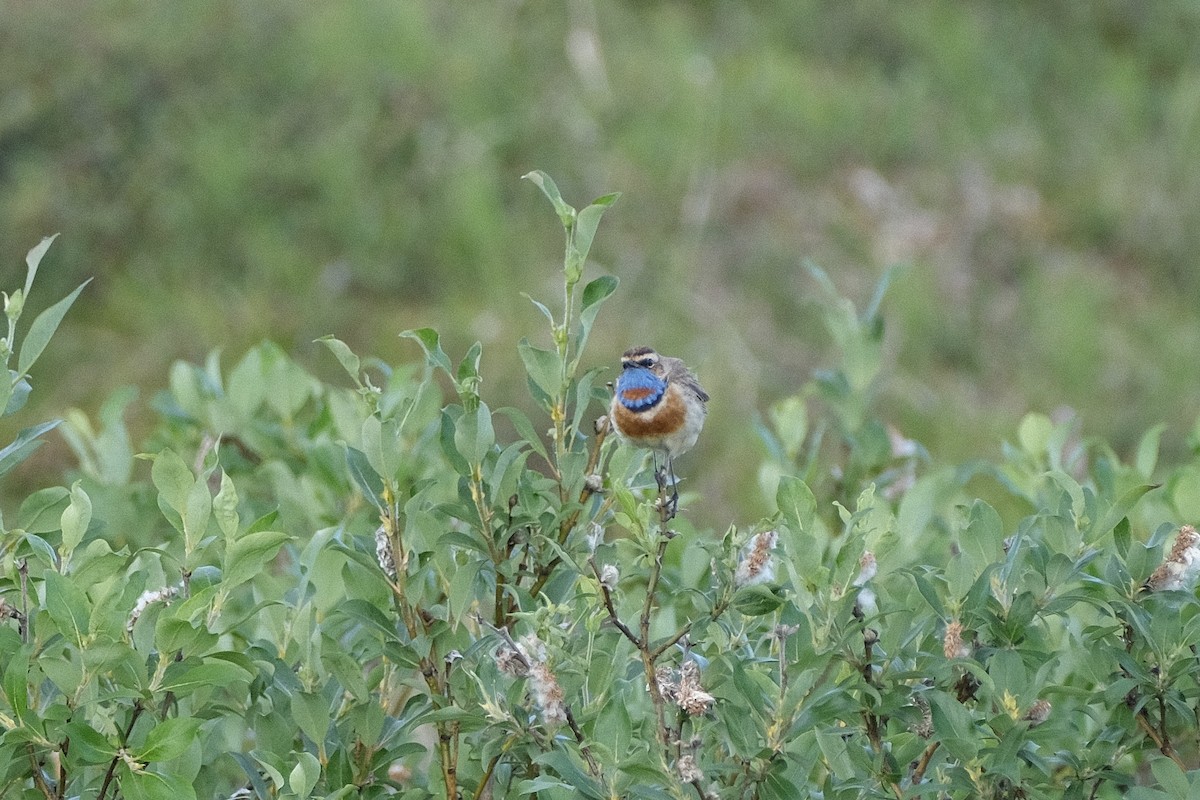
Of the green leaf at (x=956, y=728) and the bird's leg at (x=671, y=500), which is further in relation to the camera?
the bird's leg at (x=671, y=500)

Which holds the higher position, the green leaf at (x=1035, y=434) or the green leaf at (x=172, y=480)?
the green leaf at (x=172, y=480)

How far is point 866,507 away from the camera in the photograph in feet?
6.13

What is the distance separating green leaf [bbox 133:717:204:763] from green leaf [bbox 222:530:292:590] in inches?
7.1

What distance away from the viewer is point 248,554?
1786 millimetres

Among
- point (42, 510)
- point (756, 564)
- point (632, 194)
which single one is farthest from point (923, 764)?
point (632, 194)

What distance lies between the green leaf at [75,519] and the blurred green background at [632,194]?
4.30 metres

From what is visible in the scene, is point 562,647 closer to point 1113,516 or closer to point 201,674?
point 201,674

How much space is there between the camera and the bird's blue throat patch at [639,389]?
93.9 inches

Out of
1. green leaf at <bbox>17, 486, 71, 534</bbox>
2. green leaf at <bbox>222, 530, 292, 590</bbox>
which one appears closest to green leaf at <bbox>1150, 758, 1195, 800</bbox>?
green leaf at <bbox>222, 530, 292, 590</bbox>

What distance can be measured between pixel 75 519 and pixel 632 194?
6205 millimetres

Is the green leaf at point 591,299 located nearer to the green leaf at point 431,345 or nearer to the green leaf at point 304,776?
the green leaf at point 431,345

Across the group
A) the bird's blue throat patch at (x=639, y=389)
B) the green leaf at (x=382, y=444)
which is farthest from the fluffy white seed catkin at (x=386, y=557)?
the bird's blue throat patch at (x=639, y=389)

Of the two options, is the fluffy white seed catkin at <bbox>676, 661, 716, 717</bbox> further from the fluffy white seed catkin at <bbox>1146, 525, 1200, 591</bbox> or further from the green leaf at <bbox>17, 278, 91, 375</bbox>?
the green leaf at <bbox>17, 278, 91, 375</bbox>

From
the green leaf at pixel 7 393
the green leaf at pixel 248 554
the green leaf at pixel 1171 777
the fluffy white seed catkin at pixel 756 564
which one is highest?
the green leaf at pixel 7 393
